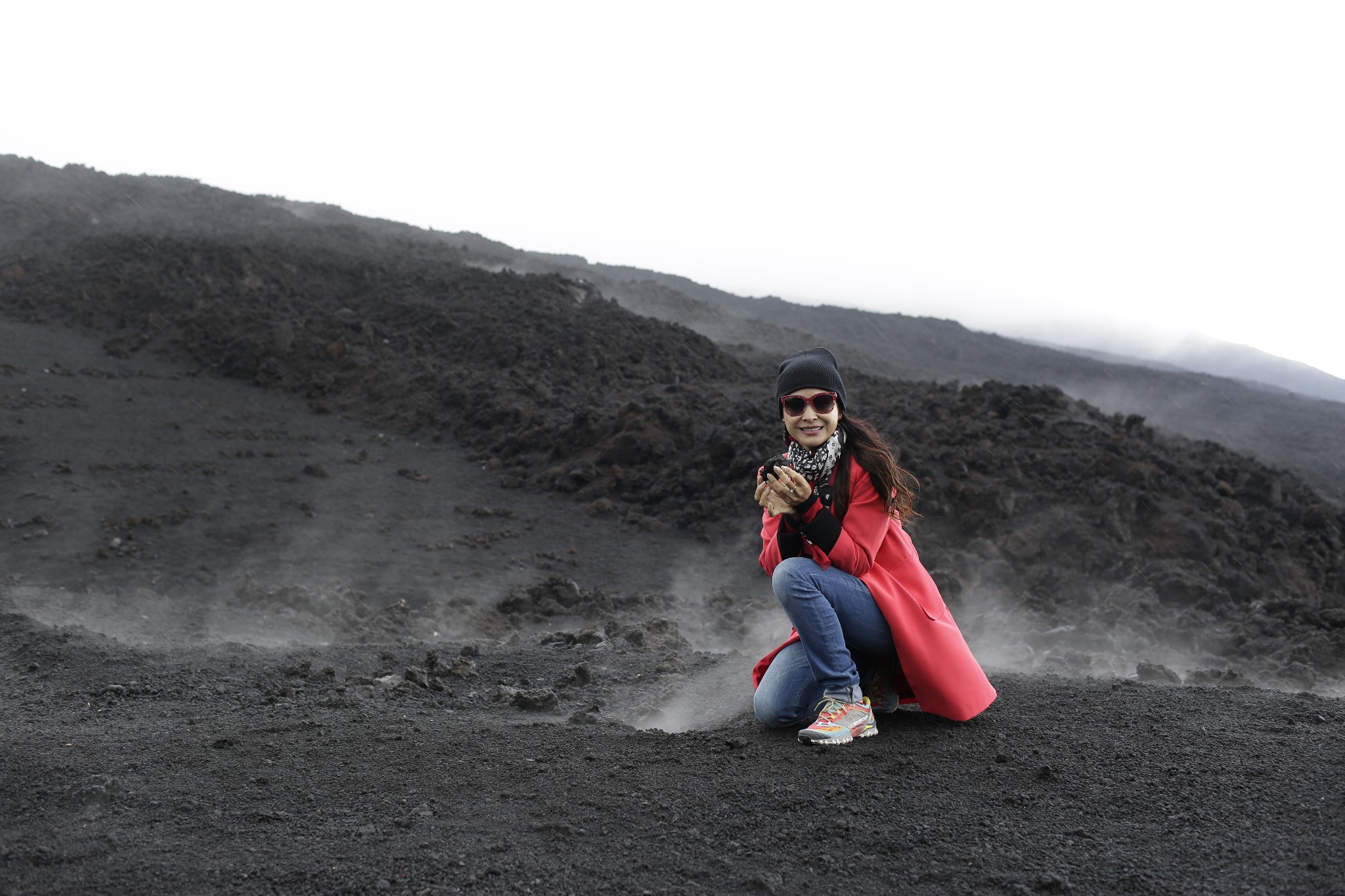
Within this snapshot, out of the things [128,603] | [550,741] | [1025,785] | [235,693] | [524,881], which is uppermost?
[1025,785]

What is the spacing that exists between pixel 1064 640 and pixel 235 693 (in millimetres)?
6172

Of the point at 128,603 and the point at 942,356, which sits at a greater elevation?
the point at 942,356

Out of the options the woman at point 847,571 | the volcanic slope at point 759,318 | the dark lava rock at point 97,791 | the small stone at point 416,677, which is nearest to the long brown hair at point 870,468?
the woman at point 847,571

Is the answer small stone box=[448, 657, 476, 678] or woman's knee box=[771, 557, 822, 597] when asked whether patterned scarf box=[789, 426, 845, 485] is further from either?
small stone box=[448, 657, 476, 678]

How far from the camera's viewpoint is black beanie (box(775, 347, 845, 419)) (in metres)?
3.42

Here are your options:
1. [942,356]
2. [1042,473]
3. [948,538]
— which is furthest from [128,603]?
[942,356]

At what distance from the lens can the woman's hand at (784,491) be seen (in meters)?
3.25

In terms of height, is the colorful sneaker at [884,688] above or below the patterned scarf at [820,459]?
below

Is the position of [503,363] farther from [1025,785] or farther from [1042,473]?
[1025,785]

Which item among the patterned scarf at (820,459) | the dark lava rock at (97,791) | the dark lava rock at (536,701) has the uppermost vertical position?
the patterned scarf at (820,459)

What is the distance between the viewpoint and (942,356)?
3194cm

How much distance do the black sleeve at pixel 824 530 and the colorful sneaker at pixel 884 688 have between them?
0.66m

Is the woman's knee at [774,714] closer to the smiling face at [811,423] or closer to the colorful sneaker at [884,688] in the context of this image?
the colorful sneaker at [884,688]

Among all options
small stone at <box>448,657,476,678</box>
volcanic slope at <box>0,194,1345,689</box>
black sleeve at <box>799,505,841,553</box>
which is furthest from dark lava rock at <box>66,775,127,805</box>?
volcanic slope at <box>0,194,1345,689</box>
